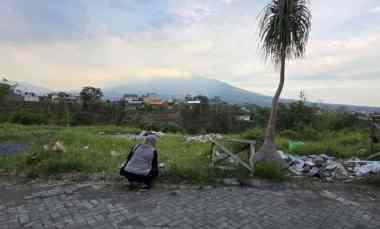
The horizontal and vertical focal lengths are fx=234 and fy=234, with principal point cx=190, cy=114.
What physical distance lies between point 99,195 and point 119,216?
721 mm

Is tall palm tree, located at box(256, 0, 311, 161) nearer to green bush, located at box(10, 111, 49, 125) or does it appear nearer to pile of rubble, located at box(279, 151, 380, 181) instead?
pile of rubble, located at box(279, 151, 380, 181)

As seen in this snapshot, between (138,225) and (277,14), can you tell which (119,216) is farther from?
(277,14)

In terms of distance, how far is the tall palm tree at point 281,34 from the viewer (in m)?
4.14

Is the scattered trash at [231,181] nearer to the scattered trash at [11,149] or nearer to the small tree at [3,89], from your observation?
the scattered trash at [11,149]

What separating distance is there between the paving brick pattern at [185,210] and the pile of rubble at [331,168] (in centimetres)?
86

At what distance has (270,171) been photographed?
388 cm

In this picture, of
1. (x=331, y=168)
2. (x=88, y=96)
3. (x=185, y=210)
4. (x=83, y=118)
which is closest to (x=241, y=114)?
(x=83, y=118)

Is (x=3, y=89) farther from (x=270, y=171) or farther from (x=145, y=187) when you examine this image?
(x=270, y=171)

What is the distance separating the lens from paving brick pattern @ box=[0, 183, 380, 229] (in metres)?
2.42

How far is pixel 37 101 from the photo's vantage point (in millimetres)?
25859

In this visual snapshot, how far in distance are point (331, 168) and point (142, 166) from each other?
335 cm

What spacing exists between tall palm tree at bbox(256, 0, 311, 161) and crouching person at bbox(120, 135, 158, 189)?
6.41 feet

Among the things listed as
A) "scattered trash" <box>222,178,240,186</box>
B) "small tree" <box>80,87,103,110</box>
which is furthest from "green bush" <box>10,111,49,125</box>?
"scattered trash" <box>222,178,240,186</box>

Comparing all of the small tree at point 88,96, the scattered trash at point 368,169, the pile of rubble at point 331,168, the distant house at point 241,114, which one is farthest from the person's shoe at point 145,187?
the small tree at point 88,96
